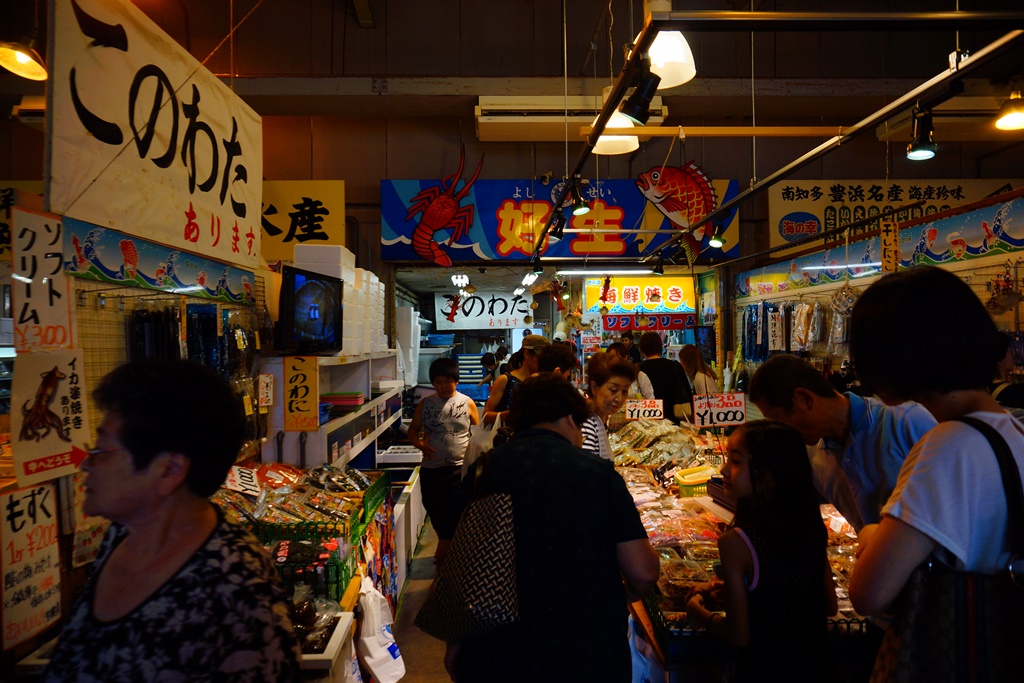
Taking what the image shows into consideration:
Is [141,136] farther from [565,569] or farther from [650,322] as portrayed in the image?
[650,322]

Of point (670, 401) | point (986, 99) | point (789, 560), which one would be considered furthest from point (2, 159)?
point (986, 99)

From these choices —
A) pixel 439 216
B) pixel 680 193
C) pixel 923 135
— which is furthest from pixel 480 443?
pixel 680 193

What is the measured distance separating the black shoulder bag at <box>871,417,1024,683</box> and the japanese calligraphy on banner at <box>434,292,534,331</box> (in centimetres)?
1214

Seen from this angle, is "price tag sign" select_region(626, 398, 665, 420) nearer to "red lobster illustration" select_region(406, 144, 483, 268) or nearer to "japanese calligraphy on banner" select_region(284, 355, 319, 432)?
"japanese calligraphy on banner" select_region(284, 355, 319, 432)

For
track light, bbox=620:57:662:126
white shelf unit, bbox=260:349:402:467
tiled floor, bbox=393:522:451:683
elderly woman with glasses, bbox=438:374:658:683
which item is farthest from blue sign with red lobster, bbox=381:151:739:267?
elderly woman with glasses, bbox=438:374:658:683

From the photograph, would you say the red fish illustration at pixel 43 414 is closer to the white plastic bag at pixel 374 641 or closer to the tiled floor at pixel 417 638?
the white plastic bag at pixel 374 641

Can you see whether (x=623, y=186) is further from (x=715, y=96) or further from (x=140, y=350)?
(x=140, y=350)

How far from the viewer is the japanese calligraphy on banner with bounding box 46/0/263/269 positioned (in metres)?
1.97

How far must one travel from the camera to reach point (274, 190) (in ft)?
25.6

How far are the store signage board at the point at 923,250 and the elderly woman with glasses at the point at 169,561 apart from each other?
5862 mm

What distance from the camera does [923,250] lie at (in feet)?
19.1

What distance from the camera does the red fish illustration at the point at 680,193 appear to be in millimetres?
8586

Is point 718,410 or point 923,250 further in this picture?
point 923,250

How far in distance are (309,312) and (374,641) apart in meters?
1.88
